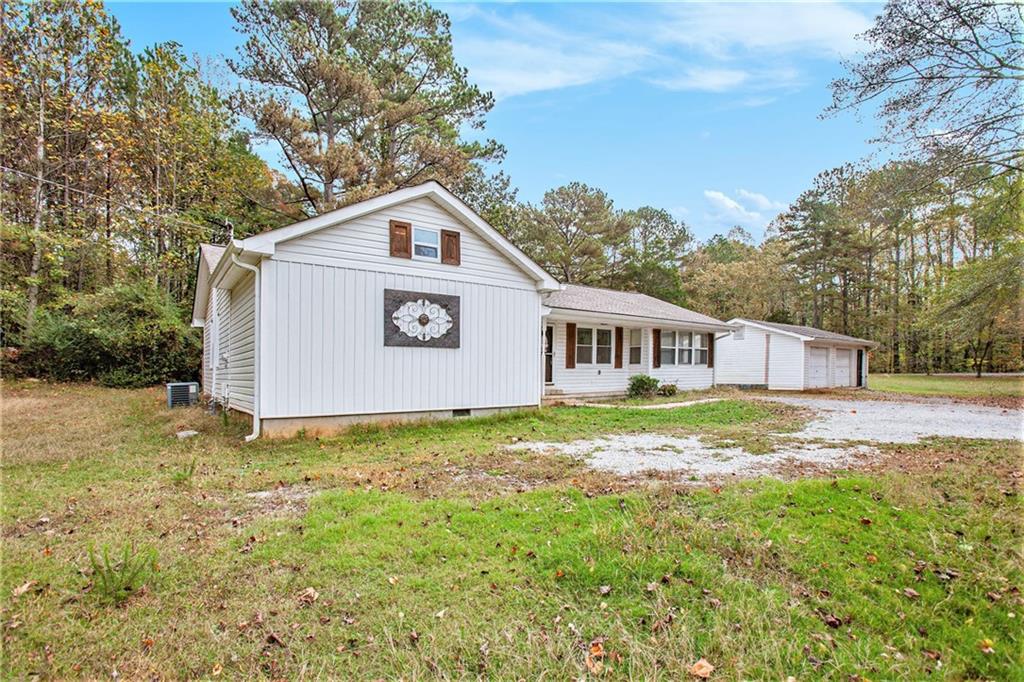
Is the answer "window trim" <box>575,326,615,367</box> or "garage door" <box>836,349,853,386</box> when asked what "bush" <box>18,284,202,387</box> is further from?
"garage door" <box>836,349,853,386</box>

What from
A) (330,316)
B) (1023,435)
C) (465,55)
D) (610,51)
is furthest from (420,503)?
(465,55)

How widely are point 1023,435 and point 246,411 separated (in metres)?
14.3

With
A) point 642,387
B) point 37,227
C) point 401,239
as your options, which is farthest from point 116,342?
point 642,387

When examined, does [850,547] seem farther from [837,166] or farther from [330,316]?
[837,166]

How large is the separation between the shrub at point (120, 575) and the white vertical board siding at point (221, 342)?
9044 millimetres

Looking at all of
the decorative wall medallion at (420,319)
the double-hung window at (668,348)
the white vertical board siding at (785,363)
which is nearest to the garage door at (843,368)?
the white vertical board siding at (785,363)

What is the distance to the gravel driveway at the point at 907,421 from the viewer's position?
8461mm

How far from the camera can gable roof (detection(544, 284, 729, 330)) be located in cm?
1443

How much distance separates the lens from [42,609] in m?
2.72

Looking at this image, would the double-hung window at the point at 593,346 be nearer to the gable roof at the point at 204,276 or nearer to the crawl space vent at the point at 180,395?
the gable roof at the point at 204,276

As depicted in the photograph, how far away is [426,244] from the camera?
9.42 m

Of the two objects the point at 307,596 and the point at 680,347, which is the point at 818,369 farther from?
the point at 307,596

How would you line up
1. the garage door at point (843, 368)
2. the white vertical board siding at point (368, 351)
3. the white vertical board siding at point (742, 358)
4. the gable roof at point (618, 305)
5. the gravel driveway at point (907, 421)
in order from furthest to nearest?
the garage door at point (843, 368), the white vertical board siding at point (742, 358), the gable roof at point (618, 305), the gravel driveway at point (907, 421), the white vertical board siding at point (368, 351)

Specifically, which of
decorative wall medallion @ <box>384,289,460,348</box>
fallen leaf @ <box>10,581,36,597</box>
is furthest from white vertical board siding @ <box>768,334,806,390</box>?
fallen leaf @ <box>10,581,36,597</box>
